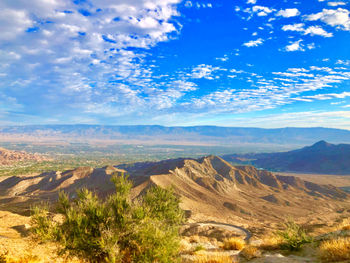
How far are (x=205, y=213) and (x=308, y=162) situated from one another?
502 feet

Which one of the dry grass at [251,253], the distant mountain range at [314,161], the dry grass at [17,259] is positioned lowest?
the distant mountain range at [314,161]

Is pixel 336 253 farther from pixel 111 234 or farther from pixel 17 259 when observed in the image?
pixel 17 259

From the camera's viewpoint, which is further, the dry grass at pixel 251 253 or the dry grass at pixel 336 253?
the dry grass at pixel 251 253

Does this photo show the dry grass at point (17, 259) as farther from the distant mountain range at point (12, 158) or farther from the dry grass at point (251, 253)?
the distant mountain range at point (12, 158)

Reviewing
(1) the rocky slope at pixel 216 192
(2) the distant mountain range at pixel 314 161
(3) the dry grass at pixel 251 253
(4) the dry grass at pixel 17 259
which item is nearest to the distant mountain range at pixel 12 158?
(1) the rocky slope at pixel 216 192

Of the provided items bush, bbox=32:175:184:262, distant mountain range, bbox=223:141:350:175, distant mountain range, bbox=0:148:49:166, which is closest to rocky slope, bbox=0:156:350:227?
bush, bbox=32:175:184:262

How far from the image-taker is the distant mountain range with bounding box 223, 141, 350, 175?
152m

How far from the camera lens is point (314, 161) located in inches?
6575

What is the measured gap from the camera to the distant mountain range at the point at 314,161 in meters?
152

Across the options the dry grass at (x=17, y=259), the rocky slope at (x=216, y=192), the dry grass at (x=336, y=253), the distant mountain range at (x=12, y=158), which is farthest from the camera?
the distant mountain range at (x=12, y=158)

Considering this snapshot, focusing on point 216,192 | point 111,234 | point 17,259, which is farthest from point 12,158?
point 111,234

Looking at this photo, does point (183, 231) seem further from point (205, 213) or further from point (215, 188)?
point (215, 188)

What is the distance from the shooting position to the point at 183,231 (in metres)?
36.9

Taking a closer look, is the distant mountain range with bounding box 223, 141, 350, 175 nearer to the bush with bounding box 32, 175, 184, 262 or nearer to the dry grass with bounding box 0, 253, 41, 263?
the bush with bounding box 32, 175, 184, 262
